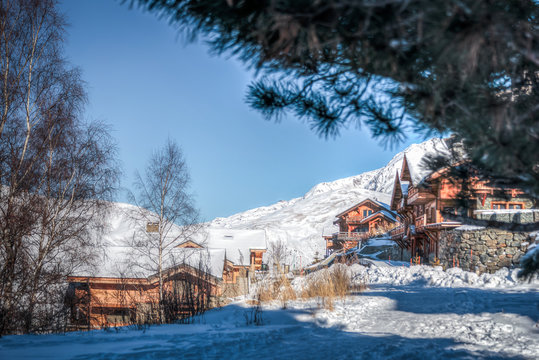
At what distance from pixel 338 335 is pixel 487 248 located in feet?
43.4

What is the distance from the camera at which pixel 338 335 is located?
6.06 m

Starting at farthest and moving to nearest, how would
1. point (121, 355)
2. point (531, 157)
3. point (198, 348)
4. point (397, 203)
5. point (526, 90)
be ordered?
point (397, 203) < point (198, 348) < point (121, 355) < point (526, 90) < point (531, 157)

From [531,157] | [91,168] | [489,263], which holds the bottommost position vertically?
[489,263]

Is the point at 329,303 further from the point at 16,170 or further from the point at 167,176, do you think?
the point at 167,176

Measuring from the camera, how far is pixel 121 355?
174 inches

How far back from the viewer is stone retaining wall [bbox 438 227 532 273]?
16.0 m

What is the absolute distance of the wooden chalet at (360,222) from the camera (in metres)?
39.8

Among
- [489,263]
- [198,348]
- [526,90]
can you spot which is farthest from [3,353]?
[489,263]

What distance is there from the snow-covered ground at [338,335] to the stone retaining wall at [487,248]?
7.55 metres

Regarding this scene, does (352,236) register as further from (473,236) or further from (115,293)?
(115,293)

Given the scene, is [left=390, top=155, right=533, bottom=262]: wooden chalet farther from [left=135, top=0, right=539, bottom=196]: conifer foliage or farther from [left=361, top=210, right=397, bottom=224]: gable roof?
[left=361, top=210, right=397, bottom=224]: gable roof

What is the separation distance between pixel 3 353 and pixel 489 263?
17.1 metres

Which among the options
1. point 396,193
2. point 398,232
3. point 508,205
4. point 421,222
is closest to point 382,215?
point 396,193

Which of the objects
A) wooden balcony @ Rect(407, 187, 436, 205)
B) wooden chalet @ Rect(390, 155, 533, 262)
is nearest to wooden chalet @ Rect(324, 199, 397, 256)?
wooden chalet @ Rect(390, 155, 533, 262)
